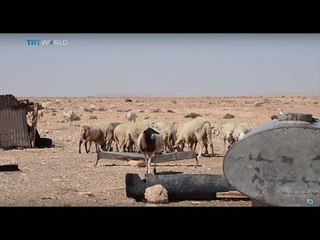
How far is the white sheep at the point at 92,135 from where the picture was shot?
15484 millimetres

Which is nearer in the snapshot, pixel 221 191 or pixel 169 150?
pixel 221 191

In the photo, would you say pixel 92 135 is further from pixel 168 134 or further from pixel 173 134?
pixel 173 134

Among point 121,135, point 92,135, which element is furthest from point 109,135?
point 121,135

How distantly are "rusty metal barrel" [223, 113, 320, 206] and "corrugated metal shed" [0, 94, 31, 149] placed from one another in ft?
36.0

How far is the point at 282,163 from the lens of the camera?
557cm

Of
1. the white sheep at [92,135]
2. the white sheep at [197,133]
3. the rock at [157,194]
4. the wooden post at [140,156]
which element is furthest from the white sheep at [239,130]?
the rock at [157,194]

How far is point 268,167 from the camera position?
18.4 ft

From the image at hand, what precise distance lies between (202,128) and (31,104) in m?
4.93

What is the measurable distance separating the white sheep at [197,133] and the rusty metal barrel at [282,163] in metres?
8.97

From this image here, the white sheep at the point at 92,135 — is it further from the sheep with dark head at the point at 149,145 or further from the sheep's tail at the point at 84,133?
the sheep with dark head at the point at 149,145

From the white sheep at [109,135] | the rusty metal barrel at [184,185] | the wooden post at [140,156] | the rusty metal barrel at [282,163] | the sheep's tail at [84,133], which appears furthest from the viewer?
the white sheep at [109,135]
